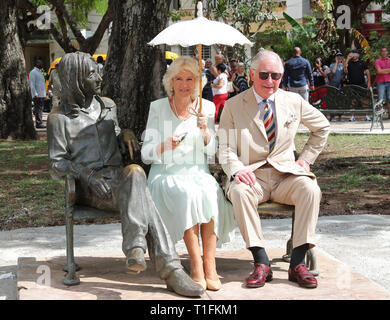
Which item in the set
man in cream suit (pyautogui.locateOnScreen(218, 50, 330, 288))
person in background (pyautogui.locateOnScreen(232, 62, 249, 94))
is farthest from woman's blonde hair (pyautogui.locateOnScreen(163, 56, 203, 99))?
person in background (pyautogui.locateOnScreen(232, 62, 249, 94))

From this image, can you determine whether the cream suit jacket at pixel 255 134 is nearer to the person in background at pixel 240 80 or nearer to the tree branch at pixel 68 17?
the tree branch at pixel 68 17

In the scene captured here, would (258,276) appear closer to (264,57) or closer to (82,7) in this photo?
(264,57)

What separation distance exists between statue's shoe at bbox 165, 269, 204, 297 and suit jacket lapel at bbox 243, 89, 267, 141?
4.26 ft

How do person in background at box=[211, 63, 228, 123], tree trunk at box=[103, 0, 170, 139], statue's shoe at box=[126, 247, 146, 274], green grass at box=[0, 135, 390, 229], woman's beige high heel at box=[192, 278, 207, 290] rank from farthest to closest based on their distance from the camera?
person in background at box=[211, 63, 228, 123]
tree trunk at box=[103, 0, 170, 139]
green grass at box=[0, 135, 390, 229]
woman's beige high heel at box=[192, 278, 207, 290]
statue's shoe at box=[126, 247, 146, 274]

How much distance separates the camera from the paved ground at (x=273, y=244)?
5.52 metres

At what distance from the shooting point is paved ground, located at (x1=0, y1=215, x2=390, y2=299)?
5520mm

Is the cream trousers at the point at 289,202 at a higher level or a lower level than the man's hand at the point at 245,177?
lower

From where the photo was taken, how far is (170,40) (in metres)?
5.18

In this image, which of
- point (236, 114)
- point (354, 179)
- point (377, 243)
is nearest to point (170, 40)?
point (236, 114)

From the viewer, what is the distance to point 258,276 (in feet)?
15.5

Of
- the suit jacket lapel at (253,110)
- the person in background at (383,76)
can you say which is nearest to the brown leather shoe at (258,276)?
the suit jacket lapel at (253,110)

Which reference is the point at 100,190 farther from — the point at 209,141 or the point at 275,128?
the point at 275,128

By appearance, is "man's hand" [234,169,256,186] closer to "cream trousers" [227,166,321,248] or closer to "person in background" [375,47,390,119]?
"cream trousers" [227,166,321,248]

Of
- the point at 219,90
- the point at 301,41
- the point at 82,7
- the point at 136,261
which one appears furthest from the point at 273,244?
the point at 301,41
